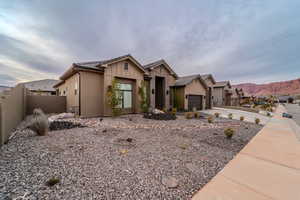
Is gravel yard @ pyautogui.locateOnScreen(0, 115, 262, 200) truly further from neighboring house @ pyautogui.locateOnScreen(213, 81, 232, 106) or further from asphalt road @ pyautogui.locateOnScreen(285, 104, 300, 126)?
neighboring house @ pyautogui.locateOnScreen(213, 81, 232, 106)

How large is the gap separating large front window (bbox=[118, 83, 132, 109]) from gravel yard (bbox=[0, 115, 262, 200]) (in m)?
6.37

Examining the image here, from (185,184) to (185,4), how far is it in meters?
11.3

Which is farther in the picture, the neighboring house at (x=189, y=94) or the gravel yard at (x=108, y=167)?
the neighboring house at (x=189, y=94)

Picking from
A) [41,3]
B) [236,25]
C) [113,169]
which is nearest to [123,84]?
[41,3]

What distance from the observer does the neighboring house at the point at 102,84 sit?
8984mm

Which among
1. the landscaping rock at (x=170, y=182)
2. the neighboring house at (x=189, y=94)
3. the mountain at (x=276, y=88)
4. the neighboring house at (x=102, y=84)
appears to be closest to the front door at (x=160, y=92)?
the neighboring house at (x=189, y=94)

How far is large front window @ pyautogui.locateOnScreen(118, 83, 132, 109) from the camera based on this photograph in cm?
1052

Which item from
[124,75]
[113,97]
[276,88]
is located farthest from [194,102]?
[276,88]

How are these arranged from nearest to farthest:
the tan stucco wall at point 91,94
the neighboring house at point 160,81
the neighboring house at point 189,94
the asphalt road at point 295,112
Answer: the tan stucco wall at point 91,94
the asphalt road at point 295,112
the neighboring house at point 160,81
the neighboring house at point 189,94

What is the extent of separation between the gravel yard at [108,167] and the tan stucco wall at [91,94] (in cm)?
489

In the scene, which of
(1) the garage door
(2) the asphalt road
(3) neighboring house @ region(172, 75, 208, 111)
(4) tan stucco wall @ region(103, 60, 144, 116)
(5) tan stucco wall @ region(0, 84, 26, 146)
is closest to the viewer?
(5) tan stucco wall @ region(0, 84, 26, 146)

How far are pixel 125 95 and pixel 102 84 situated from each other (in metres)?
2.18

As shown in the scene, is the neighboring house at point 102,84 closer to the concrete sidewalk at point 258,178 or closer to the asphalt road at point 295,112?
the concrete sidewalk at point 258,178

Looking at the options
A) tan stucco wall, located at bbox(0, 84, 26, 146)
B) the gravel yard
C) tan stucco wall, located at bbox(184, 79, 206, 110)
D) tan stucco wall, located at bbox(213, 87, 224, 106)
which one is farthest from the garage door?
tan stucco wall, located at bbox(0, 84, 26, 146)
